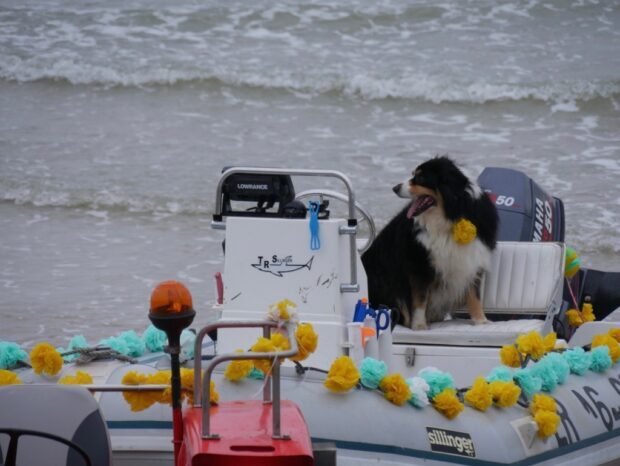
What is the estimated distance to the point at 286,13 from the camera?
1625 centimetres

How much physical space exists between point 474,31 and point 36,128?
562cm

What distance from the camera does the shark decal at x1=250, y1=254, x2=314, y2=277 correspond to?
5.45 m

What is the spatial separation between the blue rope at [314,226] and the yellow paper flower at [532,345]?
3.24 ft

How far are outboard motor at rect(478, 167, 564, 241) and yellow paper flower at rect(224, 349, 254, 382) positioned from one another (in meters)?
2.75

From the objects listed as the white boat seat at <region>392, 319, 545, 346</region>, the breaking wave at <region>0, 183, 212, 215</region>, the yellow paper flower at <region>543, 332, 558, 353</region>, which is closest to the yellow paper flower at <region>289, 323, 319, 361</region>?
the yellow paper flower at <region>543, 332, 558, 353</region>

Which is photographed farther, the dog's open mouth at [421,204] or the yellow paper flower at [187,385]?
the dog's open mouth at [421,204]

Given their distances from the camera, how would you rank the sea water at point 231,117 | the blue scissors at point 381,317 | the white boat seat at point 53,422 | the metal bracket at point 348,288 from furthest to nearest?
the sea water at point 231,117 < the blue scissors at point 381,317 < the metal bracket at point 348,288 < the white boat seat at point 53,422

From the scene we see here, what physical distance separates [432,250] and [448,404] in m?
1.67

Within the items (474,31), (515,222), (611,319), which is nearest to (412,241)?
(515,222)

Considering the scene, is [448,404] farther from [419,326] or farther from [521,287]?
[521,287]

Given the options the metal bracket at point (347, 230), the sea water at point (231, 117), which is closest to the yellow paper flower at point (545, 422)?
the metal bracket at point (347, 230)

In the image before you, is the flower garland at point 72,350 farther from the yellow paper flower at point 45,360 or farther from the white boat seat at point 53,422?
the white boat seat at point 53,422

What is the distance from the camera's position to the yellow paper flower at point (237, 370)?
4.77 metres

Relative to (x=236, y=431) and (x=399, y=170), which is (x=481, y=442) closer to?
(x=236, y=431)
